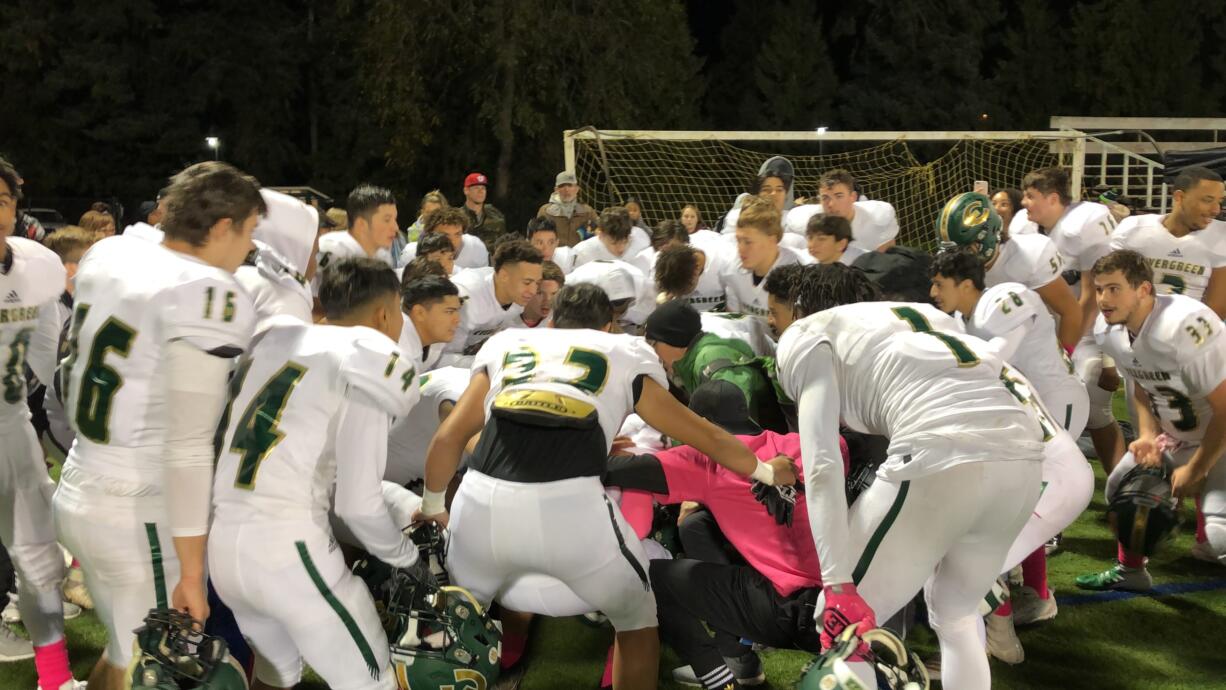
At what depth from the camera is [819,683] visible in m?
3.06

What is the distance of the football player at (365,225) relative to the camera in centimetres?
589

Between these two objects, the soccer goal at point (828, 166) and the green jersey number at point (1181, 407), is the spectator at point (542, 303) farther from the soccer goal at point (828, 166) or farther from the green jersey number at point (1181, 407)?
the soccer goal at point (828, 166)

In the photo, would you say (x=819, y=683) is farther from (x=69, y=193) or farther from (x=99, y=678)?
(x=69, y=193)

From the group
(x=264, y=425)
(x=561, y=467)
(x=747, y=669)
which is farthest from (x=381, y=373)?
(x=747, y=669)

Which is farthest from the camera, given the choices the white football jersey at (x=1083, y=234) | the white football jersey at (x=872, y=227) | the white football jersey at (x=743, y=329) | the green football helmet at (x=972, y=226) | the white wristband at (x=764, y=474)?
the white football jersey at (x=872, y=227)

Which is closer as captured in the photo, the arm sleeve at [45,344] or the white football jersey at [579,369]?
the white football jersey at [579,369]

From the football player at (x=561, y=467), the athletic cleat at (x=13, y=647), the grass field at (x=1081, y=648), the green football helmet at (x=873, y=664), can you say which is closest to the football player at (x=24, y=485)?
the grass field at (x=1081, y=648)

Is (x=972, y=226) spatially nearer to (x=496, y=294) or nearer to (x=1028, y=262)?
(x=1028, y=262)

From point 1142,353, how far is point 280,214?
3973 millimetres

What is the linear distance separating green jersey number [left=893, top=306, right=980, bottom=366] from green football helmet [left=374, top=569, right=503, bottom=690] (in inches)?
66.3

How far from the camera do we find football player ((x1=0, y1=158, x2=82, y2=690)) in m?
4.12

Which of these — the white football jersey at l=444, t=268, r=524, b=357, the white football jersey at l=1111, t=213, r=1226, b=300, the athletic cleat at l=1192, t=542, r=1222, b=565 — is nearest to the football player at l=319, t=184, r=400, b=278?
the white football jersey at l=444, t=268, r=524, b=357

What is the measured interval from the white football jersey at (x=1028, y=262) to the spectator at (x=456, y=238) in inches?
126

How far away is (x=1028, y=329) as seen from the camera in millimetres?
5285
